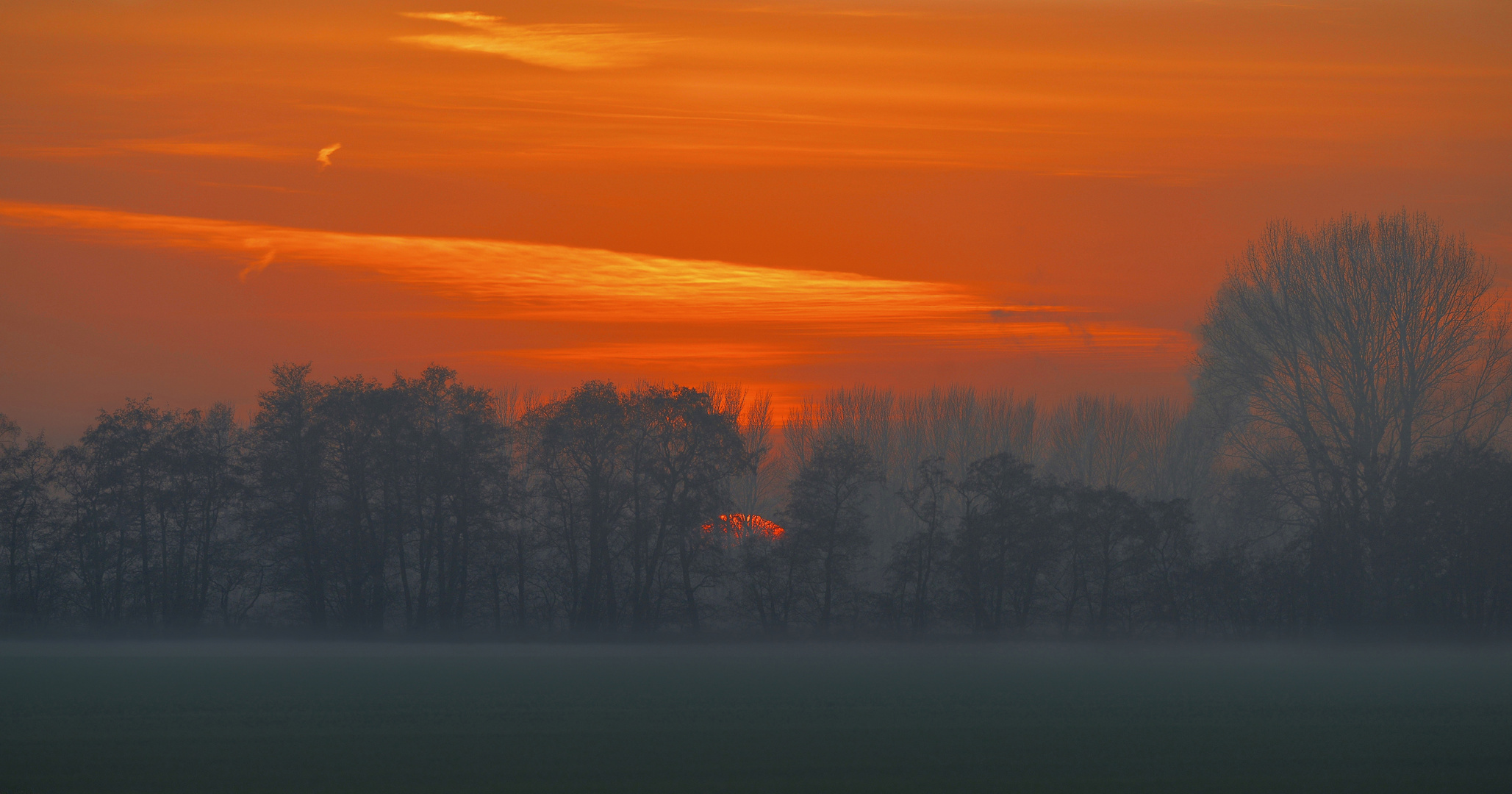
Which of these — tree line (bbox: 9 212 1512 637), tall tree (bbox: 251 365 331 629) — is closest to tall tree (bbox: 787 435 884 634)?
tree line (bbox: 9 212 1512 637)

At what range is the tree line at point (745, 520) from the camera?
184ft

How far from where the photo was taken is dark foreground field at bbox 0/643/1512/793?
72.8ft

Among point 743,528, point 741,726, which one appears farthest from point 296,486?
point 741,726

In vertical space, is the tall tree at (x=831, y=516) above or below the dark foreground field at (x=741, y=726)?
above

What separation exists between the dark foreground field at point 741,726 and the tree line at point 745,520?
383 inches

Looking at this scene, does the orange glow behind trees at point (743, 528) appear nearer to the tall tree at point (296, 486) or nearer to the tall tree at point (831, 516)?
the tall tree at point (831, 516)

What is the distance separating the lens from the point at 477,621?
58531 mm

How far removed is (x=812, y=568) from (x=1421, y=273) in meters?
32.9

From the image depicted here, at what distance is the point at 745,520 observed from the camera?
61.9 meters

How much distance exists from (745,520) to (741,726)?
1337 inches

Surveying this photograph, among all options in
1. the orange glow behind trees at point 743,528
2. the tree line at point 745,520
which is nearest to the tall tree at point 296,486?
the tree line at point 745,520

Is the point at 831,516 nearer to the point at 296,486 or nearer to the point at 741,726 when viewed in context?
the point at 296,486

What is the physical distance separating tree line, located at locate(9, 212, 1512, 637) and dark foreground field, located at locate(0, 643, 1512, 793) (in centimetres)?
972

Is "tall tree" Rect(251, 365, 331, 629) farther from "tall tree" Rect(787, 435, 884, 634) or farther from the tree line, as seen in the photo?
"tall tree" Rect(787, 435, 884, 634)
